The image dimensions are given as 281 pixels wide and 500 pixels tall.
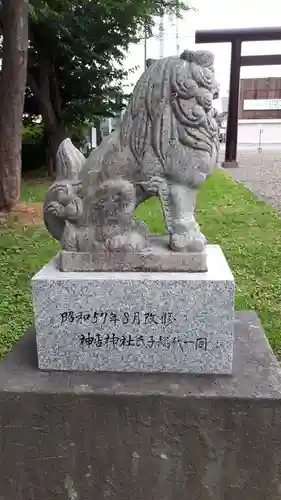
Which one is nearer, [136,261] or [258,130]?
[136,261]

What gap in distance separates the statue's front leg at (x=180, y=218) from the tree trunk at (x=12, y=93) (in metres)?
A: 4.84

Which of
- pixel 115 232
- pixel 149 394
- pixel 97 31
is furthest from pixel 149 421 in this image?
pixel 97 31

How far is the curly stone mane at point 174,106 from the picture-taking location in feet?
6.66

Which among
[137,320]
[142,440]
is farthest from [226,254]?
[142,440]

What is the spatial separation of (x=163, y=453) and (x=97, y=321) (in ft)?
1.92

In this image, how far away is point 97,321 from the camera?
6.75ft

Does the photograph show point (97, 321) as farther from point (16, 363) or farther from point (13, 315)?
point (13, 315)

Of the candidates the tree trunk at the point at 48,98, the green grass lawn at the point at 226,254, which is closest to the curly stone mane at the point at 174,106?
the green grass lawn at the point at 226,254

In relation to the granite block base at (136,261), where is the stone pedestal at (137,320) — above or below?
below

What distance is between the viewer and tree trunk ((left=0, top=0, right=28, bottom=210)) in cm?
630

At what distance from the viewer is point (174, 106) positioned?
2.05 m

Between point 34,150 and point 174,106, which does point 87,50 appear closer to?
point 34,150

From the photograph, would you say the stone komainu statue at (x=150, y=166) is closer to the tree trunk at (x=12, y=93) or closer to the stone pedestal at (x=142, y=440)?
the stone pedestal at (x=142, y=440)

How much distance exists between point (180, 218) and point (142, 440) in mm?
922
